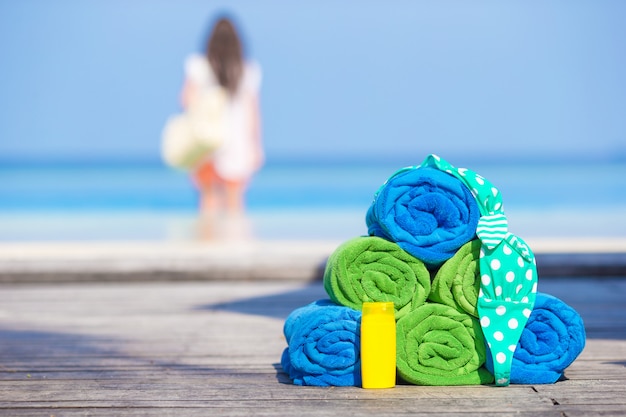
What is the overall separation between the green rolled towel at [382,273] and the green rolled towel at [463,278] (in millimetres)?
49

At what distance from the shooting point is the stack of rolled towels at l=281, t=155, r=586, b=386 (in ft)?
8.30

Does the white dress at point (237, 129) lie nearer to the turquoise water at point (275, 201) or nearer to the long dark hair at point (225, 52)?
the long dark hair at point (225, 52)

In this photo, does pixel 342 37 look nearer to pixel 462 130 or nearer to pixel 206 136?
pixel 462 130

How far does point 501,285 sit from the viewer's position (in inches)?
99.1

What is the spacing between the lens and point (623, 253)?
531 centimetres

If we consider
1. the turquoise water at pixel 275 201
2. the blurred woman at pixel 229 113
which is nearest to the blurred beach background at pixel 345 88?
the turquoise water at pixel 275 201

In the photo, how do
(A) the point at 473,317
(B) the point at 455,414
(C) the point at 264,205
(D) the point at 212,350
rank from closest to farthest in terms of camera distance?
(B) the point at 455,414 < (A) the point at 473,317 < (D) the point at 212,350 < (C) the point at 264,205

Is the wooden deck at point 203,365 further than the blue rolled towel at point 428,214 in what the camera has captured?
No

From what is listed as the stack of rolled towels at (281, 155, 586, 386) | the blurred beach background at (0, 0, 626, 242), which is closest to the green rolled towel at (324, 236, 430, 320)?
the stack of rolled towels at (281, 155, 586, 386)

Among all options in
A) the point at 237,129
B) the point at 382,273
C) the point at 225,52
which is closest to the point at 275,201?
the point at 237,129

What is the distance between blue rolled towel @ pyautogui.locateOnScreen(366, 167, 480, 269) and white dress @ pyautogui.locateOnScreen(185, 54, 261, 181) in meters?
5.05

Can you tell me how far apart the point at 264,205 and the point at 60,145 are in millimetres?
17627

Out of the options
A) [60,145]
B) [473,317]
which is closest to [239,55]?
[473,317]

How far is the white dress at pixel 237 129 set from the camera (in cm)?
747
